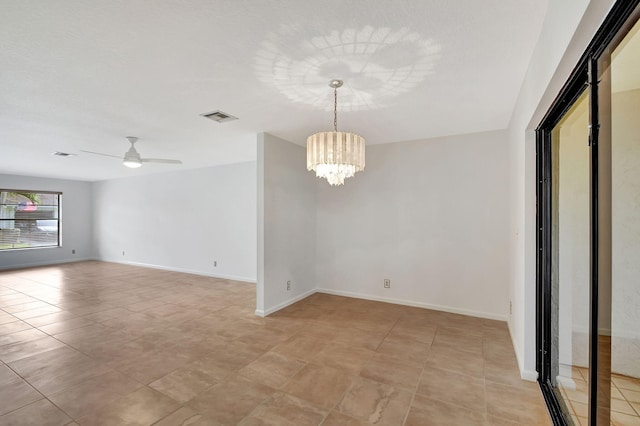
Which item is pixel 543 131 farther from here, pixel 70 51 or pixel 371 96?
pixel 70 51

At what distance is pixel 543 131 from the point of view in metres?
2.22

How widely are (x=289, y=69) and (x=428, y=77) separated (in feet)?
3.72

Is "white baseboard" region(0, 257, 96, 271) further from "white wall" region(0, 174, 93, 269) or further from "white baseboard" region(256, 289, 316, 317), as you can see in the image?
"white baseboard" region(256, 289, 316, 317)

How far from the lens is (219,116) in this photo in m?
3.26

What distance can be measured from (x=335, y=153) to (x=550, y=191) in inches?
66.3

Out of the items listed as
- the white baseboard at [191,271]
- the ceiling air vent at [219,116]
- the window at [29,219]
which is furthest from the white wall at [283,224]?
the window at [29,219]

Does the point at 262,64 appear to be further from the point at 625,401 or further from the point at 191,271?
the point at 191,271

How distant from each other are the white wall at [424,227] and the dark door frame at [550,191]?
1.54 meters

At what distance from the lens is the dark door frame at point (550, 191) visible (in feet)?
3.67

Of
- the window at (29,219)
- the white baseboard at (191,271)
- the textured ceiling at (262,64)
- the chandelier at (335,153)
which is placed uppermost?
the textured ceiling at (262,64)

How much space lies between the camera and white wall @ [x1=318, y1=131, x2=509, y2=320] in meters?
3.74

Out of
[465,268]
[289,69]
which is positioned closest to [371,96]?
[289,69]

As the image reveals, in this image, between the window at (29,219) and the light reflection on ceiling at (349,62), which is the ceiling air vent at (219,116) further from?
the window at (29,219)

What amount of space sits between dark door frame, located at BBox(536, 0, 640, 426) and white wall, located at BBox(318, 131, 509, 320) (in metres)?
1.54
